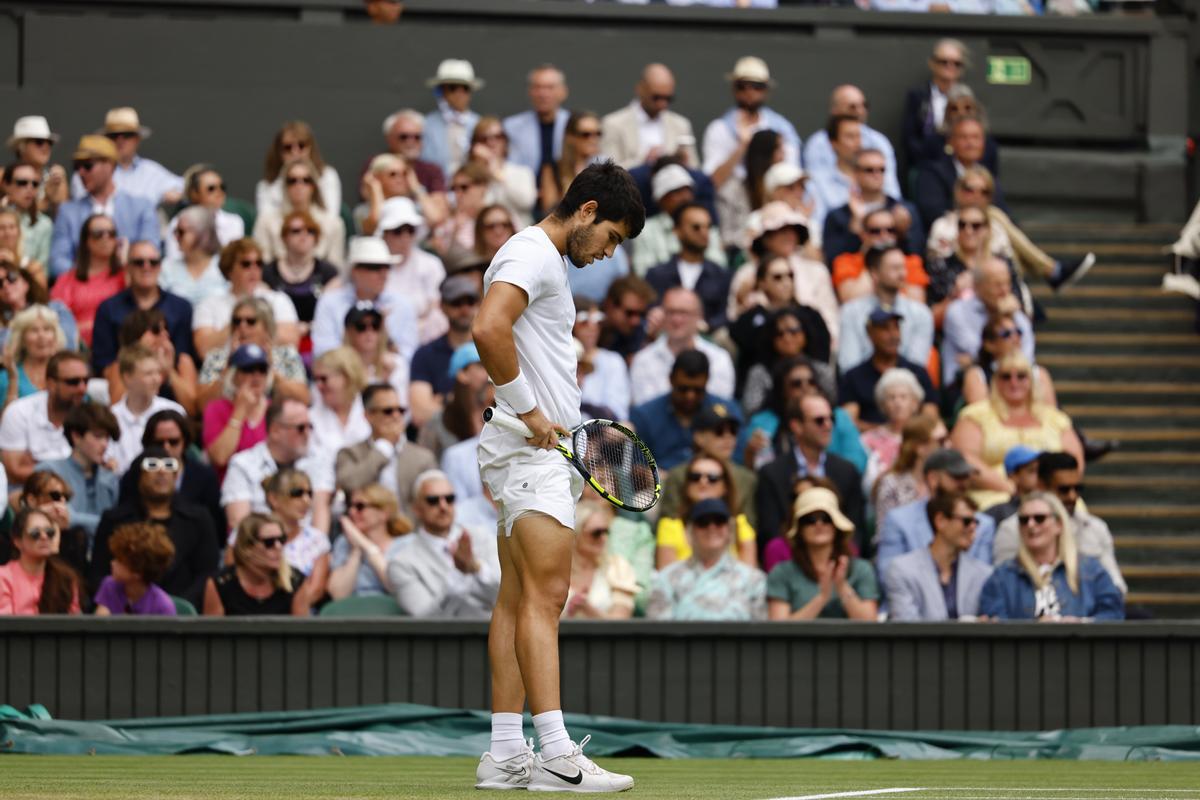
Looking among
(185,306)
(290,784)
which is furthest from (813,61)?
(290,784)

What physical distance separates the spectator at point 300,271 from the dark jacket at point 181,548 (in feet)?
9.57

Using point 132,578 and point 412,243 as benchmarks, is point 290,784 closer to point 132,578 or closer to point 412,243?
point 132,578

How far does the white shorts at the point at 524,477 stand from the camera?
7.36m

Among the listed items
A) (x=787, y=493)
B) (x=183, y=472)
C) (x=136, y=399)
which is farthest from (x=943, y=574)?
(x=136, y=399)

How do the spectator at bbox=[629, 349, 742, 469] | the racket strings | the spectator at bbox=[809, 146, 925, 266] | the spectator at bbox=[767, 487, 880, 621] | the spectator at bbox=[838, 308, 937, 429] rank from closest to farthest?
the racket strings < the spectator at bbox=[767, 487, 880, 621] < the spectator at bbox=[629, 349, 742, 469] < the spectator at bbox=[838, 308, 937, 429] < the spectator at bbox=[809, 146, 925, 266]

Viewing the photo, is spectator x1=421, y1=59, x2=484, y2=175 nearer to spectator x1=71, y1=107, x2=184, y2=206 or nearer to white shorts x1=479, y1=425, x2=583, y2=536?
spectator x1=71, y1=107, x2=184, y2=206

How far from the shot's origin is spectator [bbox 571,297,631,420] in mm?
13430

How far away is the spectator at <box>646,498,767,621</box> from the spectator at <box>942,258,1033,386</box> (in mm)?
3342

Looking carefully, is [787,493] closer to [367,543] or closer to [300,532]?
[367,543]

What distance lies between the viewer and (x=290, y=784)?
26.4 ft

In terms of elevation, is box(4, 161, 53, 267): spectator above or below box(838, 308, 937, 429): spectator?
above

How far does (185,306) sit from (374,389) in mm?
1670

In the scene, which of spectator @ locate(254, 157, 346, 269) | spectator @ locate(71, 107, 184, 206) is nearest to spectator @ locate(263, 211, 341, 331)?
spectator @ locate(254, 157, 346, 269)

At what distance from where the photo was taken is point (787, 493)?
12.5 m
